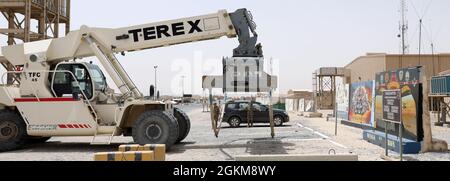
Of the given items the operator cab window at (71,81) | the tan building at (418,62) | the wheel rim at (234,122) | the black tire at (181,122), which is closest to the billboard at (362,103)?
the wheel rim at (234,122)

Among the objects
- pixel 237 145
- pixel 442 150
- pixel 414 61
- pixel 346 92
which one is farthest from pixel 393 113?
pixel 414 61

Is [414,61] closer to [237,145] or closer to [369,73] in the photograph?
[369,73]

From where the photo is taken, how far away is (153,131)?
11445 millimetres

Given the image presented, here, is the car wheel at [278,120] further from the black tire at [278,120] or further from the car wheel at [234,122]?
the car wheel at [234,122]

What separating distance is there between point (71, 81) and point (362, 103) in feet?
45.0

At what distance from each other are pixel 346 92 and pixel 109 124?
587 inches

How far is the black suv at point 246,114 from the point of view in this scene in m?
23.6

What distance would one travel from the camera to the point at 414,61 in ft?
157

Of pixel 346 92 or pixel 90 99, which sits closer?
pixel 90 99

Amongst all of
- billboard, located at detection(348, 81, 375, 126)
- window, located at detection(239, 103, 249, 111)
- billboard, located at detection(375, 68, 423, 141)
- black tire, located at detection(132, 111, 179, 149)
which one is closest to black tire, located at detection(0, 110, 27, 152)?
black tire, located at detection(132, 111, 179, 149)

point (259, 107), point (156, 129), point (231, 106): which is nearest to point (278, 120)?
point (259, 107)

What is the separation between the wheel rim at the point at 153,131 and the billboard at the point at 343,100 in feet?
45.5

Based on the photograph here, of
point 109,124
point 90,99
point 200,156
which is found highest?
point 90,99

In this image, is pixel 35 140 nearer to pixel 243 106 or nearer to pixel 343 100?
pixel 243 106
